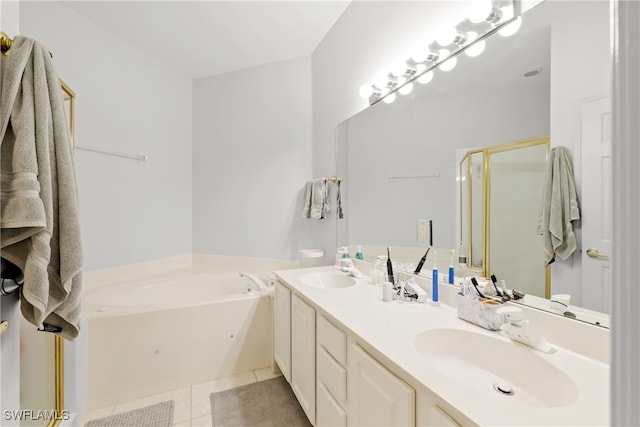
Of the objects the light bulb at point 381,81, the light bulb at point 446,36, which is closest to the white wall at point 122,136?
the light bulb at point 381,81

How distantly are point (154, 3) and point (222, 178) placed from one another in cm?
151

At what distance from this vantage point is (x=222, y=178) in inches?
117

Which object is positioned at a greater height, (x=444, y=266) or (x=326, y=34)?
(x=326, y=34)

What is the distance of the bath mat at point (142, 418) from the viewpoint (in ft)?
4.96

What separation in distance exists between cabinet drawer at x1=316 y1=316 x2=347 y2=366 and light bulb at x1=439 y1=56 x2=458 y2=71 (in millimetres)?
1302

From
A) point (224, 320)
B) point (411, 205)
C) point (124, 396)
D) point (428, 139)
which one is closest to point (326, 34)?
point (428, 139)

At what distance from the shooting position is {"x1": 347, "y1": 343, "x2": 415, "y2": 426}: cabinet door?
0.75 metres

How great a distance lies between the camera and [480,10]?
43.9 inches

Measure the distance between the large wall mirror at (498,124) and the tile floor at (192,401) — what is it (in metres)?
1.30

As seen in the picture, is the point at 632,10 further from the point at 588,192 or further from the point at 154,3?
the point at 154,3

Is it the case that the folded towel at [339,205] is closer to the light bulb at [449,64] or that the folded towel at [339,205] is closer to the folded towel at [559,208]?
the light bulb at [449,64]

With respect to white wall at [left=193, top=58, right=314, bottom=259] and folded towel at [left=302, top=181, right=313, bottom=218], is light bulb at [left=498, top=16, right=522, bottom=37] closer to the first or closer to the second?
folded towel at [left=302, top=181, right=313, bottom=218]

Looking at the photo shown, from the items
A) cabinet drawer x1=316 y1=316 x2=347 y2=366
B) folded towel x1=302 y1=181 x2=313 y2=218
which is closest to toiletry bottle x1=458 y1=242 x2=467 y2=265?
cabinet drawer x1=316 y1=316 x2=347 y2=366

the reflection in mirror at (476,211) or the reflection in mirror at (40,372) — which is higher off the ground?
the reflection in mirror at (476,211)
